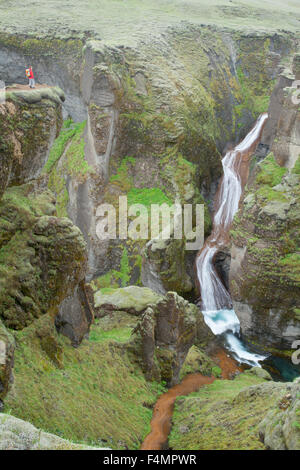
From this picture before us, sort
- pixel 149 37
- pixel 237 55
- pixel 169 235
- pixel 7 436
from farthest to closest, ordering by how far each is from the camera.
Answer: pixel 237 55 < pixel 149 37 < pixel 169 235 < pixel 7 436

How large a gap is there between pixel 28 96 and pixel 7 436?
8217mm

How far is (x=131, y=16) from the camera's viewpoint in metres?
38.5

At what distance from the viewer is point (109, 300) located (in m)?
18.1

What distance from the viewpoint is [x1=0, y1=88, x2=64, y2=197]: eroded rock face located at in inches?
377

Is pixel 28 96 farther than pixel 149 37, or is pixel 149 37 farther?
pixel 149 37

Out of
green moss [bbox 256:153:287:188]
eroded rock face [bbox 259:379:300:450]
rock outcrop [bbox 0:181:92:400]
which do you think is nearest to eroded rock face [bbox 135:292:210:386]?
rock outcrop [bbox 0:181:92:400]

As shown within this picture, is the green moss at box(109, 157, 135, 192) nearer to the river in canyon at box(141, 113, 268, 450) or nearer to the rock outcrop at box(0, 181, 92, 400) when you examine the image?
the river in canyon at box(141, 113, 268, 450)

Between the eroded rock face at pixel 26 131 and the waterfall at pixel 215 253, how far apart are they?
1505 cm

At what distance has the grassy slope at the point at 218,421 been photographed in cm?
959

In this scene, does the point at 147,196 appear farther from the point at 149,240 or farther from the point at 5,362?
Answer: the point at 5,362

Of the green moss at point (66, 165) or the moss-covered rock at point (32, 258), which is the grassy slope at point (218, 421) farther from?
the green moss at point (66, 165)

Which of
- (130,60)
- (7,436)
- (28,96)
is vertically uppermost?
(130,60)

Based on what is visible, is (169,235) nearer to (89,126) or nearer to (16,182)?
(89,126)

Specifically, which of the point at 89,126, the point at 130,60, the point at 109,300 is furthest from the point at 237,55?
the point at 109,300
